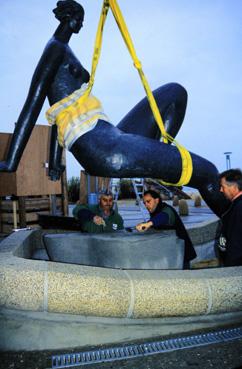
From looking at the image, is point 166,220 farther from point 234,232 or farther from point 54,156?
point 54,156

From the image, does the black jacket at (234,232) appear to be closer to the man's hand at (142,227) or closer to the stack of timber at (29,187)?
the man's hand at (142,227)

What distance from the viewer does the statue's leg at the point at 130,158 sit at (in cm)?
200

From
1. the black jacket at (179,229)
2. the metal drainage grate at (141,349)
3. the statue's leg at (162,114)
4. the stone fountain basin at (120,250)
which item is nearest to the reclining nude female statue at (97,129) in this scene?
the statue's leg at (162,114)

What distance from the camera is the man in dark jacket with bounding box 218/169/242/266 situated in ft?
7.48

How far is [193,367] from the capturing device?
5.38 ft

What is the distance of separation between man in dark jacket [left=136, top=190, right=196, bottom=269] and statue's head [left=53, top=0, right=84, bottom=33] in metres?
1.52

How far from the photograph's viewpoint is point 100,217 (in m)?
2.92

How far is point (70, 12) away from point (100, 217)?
1.61 m

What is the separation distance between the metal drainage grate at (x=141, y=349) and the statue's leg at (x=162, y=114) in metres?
1.33

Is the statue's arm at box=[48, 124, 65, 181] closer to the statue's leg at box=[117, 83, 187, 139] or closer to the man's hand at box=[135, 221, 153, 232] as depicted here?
the statue's leg at box=[117, 83, 187, 139]

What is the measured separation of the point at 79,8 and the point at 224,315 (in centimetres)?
226

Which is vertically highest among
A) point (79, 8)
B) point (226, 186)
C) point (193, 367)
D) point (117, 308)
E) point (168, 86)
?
point (79, 8)

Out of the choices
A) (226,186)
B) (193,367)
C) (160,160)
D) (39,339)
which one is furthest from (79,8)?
(193,367)

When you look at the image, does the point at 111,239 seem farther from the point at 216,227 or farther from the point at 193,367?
the point at 216,227
